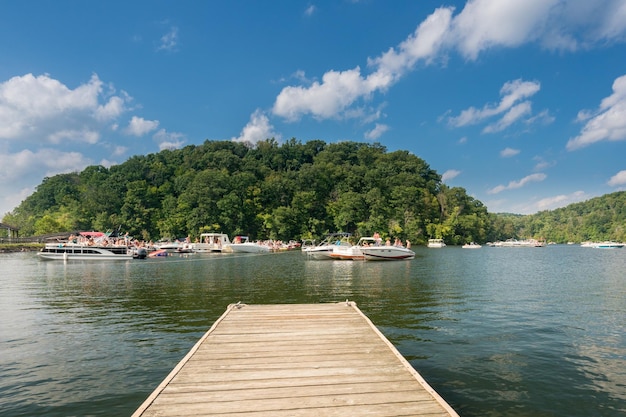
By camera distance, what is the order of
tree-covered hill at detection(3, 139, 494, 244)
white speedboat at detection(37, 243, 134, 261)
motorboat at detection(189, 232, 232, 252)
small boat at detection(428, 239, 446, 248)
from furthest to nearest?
small boat at detection(428, 239, 446, 248), tree-covered hill at detection(3, 139, 494, 244), motorboat at detection(189, 232, 232, 252), white speedboat at detection(37, 243, 134, 261)

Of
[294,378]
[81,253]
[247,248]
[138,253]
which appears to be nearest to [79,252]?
[81,253]

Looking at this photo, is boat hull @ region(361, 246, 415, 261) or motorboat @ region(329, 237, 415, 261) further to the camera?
motorboat @ region(329, 237, 415, 261)

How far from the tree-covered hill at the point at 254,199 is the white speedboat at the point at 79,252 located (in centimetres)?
5242

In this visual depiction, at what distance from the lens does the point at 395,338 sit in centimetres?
1342

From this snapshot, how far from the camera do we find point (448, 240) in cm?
13538

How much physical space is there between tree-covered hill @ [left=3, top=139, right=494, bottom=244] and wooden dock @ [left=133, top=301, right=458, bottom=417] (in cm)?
10290

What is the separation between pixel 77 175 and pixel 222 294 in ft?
535

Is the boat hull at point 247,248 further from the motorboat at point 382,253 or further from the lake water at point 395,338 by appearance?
the lake water at point 395,338

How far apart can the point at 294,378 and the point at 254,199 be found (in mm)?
118927

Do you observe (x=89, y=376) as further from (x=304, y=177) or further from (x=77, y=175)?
(x=77, y=175)

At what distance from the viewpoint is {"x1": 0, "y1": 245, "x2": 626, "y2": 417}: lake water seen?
889 cm

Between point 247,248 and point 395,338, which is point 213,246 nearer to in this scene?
point 247,248

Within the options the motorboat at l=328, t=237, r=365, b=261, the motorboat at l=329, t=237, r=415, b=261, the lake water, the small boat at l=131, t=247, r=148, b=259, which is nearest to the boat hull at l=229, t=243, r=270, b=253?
the small boat at l=131, t=247, r=148, b=259

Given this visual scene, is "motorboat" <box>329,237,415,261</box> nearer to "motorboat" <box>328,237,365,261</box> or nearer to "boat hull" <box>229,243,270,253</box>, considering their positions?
"motorboat" <box>328,237,365,261</box>
